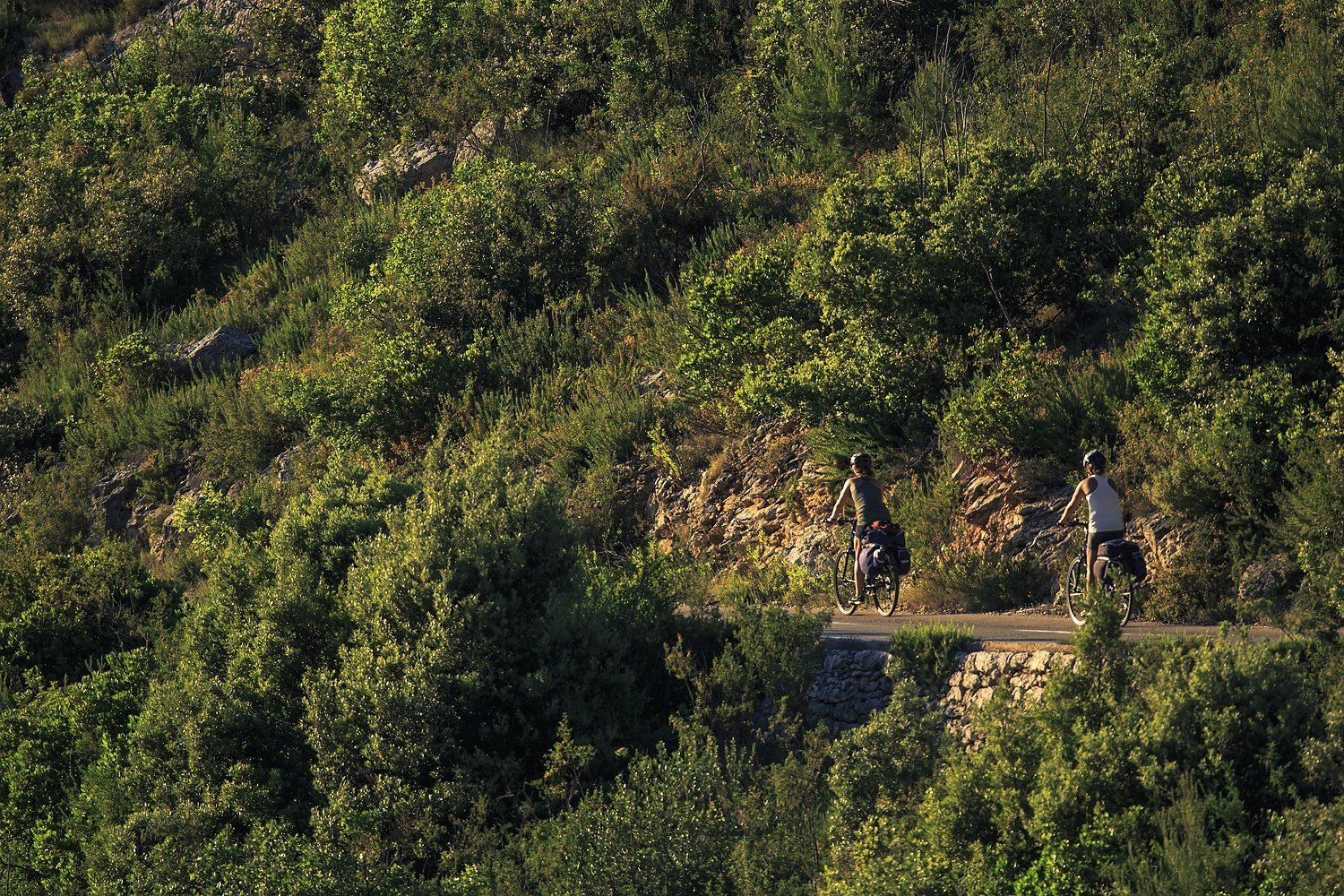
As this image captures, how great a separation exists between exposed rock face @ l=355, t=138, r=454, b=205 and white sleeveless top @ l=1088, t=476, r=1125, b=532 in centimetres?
2310

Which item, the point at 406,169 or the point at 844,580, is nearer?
the point at 844,580

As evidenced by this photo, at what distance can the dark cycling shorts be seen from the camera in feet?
44.9

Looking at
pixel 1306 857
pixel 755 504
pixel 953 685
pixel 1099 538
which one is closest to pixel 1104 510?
pixel 1099 538

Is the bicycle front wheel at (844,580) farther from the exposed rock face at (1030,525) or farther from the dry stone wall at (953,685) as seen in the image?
the dry stone wall at (953,685)

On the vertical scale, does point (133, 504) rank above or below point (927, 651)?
below

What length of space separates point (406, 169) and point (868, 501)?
2178 centimetres

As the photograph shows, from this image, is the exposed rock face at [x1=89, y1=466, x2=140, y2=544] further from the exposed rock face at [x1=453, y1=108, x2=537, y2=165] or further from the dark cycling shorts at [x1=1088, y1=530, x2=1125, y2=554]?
the dark cycling shorts at [x1=1088, y1=530, x2=1125, y2=554]

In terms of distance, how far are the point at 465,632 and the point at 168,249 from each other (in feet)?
83.5

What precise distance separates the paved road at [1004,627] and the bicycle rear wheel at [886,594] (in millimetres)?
129

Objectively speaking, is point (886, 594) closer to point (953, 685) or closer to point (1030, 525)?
point (1030, 525)

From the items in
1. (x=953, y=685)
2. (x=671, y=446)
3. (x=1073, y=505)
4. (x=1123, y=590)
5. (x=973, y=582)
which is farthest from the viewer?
(x=671, y=446)

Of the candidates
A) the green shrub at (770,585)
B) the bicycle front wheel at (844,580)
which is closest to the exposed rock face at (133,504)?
the green shrub at (770,585)

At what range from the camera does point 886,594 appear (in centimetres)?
1611

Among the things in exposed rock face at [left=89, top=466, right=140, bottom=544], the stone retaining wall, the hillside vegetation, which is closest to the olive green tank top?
the hillside vegetation
